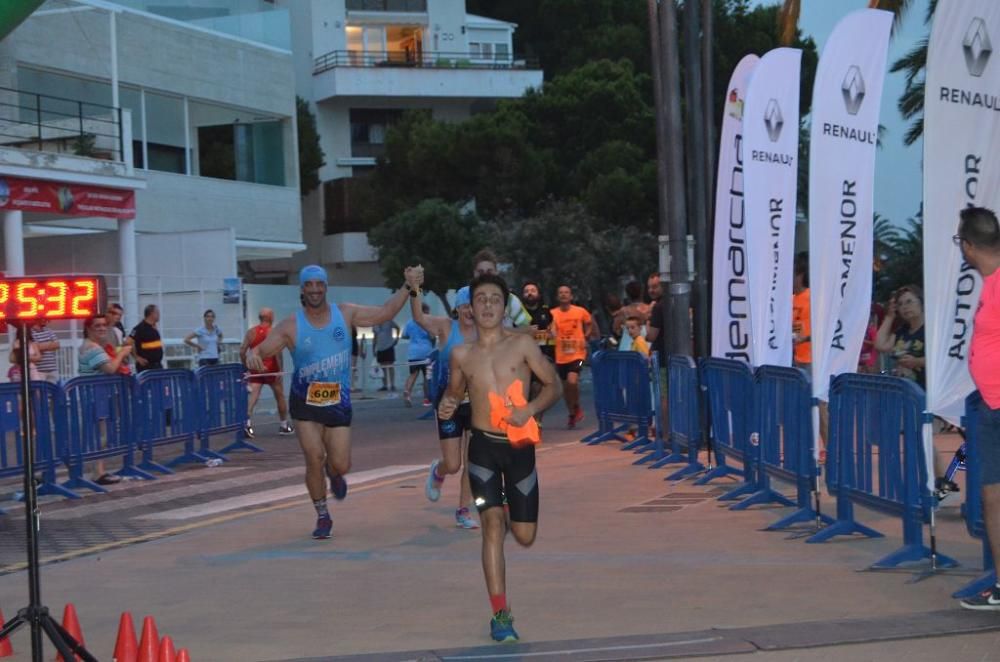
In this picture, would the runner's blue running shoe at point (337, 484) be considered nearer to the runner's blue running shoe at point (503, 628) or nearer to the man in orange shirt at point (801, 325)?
the runner's blue running shoe at point (503, 628)

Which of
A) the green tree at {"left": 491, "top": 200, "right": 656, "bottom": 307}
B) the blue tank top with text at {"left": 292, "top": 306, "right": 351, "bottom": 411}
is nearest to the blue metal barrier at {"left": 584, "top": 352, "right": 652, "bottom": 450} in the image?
the blue tank top with text at {"left": 292, "top": 306, "right": 351, "bottom": 411}

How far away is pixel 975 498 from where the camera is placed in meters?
7.75

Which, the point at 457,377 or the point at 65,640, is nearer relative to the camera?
the point at 65,640

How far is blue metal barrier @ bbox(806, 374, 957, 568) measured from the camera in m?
8.12

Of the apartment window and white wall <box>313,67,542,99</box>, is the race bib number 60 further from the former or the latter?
the apartment window

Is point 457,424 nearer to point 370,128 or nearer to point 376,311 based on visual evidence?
point 376,311

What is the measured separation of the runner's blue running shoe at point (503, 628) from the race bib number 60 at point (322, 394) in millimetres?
3994

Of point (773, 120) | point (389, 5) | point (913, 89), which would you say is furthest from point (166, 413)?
point (389, 5)

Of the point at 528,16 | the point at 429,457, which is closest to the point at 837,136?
the point at 429,457

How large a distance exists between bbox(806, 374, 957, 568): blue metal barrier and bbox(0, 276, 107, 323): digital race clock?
443 centimetres

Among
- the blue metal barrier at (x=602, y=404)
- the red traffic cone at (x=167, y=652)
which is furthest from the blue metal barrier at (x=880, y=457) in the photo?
the blue metal barrier at (x=602, y=404)

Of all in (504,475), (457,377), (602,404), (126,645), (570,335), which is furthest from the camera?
(570,335)

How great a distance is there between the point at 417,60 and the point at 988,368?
54.8 metres

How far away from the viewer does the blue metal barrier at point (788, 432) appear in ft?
32.6
